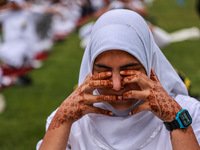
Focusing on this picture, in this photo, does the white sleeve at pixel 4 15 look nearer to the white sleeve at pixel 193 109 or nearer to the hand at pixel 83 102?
the hand at pixel 83 102

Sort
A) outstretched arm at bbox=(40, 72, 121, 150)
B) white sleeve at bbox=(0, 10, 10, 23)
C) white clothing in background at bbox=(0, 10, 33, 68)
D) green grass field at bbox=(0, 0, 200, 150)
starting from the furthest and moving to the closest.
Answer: white clothing in background at bbox=(0, 10, 33, 68), white sleeve at bbox=(0, 10, 10, 23), green grass field at bbox=(0, 0, 200, 150), outstretched arm at bbox=(40, 72, 121, 150)

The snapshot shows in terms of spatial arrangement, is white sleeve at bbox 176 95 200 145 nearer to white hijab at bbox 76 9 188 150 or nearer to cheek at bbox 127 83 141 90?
white hijab at bbox 76 9 188 150

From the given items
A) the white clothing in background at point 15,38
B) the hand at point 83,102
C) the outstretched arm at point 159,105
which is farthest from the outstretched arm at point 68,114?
the white clothing in background at point 15,38

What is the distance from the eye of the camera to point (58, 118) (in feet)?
6.14

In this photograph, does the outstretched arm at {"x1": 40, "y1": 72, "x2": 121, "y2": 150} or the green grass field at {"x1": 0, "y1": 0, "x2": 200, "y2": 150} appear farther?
the green grass field at {"x1": 0, "y1": 0, "x2": 200, "y2": 150}

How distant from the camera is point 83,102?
5.96 ft

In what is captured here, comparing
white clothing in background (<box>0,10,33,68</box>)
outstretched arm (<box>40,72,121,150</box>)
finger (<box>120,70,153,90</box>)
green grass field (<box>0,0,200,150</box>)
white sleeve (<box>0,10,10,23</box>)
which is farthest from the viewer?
white clothing in background (<box>0,10,33,68</box>)

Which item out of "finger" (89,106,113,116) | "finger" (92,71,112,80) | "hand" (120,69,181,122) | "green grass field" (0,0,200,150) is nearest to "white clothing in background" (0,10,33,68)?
"green grass field" (0,0,200,150)

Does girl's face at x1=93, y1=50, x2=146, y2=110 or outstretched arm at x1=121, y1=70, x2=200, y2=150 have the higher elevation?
girl's face at x1=93, y1=50, x2=146, y2=110

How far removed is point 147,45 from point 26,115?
372 cm

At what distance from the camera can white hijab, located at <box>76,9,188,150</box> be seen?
5.76 feet

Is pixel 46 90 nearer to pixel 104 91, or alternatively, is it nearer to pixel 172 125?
pixel 104 91

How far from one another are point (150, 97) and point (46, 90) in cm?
491

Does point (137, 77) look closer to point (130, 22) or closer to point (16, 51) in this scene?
point (130, 22)
